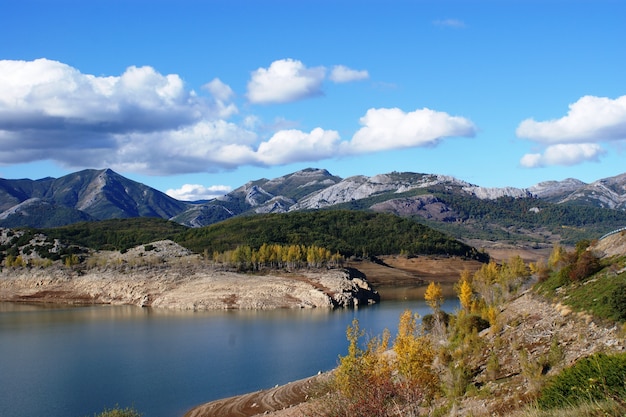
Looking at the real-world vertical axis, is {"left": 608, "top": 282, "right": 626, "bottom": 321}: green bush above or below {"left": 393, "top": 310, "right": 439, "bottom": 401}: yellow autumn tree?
above

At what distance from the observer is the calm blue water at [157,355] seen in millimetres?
51594

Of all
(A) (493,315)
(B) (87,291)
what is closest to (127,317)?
(B) (87,291)

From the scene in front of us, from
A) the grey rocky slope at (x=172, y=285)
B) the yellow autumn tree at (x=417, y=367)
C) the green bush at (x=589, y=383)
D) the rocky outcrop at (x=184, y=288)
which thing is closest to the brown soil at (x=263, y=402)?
the yellow autumn tree at (x=417, y=367)

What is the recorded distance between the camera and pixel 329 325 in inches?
3538

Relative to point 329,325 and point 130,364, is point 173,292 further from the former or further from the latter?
point 130,364

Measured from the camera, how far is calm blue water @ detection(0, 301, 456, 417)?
51.6m

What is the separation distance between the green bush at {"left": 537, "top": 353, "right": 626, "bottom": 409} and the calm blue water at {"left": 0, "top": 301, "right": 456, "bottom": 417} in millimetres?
36650

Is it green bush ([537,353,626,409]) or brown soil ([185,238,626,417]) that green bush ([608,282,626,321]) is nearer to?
brown soil ([185,238,626,417])

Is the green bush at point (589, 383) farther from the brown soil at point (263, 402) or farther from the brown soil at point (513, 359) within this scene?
the brown soil at point (263, 402)

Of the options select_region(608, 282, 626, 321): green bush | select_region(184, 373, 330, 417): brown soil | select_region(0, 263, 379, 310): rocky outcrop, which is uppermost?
select_region(608, 282, 626, 321): green bush

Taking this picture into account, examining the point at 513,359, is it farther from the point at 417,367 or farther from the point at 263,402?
the point at 263,402

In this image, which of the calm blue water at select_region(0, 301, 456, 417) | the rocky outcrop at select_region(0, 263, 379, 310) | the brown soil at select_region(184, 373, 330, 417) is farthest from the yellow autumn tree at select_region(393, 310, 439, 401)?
the rocky outcrop at select_region(0, 263, 379, 310)

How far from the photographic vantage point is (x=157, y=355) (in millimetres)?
69625

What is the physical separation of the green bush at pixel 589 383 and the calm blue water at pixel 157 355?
36.7 metres
